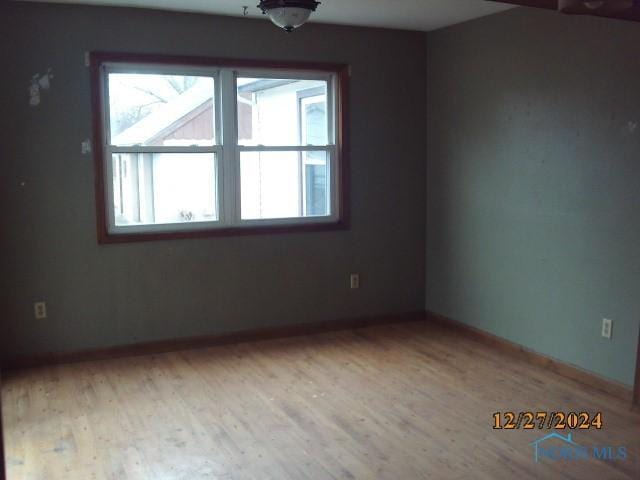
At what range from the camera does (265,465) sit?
9.57ft

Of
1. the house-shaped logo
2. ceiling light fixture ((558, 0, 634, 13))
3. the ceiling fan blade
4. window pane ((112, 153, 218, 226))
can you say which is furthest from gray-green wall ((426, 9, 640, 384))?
window pane ((112, 153, 218, 226))

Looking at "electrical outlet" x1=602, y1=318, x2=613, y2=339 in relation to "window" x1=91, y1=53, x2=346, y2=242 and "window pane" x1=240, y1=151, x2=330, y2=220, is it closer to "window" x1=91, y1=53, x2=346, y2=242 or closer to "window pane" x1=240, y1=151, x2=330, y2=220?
"window" x1=91, y1=53, x2=346, y2=242

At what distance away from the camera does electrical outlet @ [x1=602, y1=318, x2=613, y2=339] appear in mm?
3762

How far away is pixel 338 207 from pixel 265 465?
2.55 metres

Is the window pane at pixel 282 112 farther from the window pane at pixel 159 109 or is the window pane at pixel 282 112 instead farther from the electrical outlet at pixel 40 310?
the electrical outlet at pixel 40 310

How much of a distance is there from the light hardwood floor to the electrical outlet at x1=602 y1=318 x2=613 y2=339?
1.12 ft

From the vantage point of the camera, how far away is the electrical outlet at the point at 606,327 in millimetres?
3762

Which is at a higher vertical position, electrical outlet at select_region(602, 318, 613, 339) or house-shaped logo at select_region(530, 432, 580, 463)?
electrical outlet at select_region(602, 318, 613, 339)

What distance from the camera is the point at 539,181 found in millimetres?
4203

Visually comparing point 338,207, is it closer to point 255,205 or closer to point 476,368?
point 255,205

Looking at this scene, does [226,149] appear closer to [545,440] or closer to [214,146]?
[214,146]

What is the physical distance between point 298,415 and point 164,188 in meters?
1.97

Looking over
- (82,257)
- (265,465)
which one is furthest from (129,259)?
(265,465)

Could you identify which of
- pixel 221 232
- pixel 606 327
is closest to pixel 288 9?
pixel 221 232
